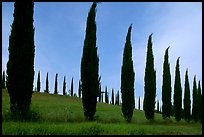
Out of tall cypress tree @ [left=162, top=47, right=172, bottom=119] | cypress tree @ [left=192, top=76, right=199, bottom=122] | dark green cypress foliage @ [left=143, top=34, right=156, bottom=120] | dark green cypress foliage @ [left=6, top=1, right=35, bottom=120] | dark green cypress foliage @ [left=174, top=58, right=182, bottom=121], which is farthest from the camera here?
cypress tree @ [left=192, top=76, right=199, bottom=122]

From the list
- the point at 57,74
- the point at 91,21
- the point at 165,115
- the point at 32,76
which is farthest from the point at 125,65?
the point at 57,74

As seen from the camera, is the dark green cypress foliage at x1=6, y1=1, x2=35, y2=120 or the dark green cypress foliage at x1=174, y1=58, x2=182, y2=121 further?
the dark green cypress foliage at x1=174, y1=58, x2=182, y2=121

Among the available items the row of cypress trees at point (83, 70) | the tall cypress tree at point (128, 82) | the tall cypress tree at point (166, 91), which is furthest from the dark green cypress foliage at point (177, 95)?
the tall cypress tree at point (128, 82)

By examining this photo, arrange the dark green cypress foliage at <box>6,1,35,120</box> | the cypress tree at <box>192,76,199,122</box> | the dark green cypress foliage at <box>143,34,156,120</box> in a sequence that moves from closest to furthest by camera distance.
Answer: the dark green cypress foliage at <box>6,1,35,120</box> < the dark green cypress foliage at <box>143,34,156,120</box> < the cypress tree at <box>192,76,199,122</box>

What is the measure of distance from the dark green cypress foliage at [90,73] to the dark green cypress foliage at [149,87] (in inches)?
525

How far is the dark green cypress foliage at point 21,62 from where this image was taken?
24.3m

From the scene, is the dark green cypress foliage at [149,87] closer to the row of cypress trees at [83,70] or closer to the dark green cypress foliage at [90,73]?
the row of cypress trees at [83,70]

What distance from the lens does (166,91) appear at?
162ft

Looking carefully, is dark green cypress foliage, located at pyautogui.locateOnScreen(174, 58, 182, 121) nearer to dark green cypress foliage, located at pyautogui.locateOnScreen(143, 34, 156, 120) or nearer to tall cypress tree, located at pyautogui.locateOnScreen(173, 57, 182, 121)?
tall cypress tree, located at pyautogui.locateOnScreen(173, 57, 182, 121)

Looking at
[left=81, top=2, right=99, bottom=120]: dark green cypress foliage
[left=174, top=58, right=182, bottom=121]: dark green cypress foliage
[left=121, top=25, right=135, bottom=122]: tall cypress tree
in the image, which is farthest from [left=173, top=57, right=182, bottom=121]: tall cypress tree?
[left=81, top=2, right=99, bottom=120]: dark green cypress foliage

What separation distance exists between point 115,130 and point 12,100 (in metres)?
7.51

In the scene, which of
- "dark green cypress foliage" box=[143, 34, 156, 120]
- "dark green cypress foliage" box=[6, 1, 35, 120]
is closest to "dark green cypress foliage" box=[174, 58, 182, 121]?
"dark green cypress foliage" box=[143, 34, 156, 120]

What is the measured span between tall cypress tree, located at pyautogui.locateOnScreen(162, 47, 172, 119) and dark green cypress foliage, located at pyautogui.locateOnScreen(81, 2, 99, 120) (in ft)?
63.5

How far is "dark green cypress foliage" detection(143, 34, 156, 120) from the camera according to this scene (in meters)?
42.9
